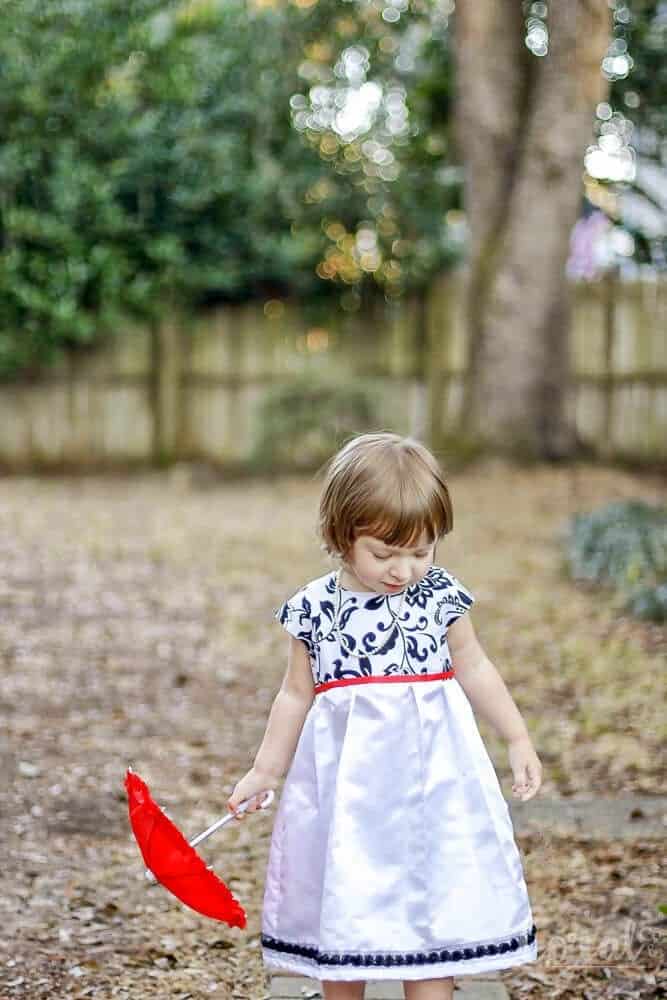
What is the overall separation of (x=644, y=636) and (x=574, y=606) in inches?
26.7

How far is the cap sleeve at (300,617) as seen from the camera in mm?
2449

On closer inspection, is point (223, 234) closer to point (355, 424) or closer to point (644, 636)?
point (355, 424)

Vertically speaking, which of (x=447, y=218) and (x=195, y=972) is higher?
(x=447, y=218)

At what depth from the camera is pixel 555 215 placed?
33.8ft

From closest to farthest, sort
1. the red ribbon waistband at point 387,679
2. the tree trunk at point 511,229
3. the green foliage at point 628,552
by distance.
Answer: the red ribbon waistband at point 387,679 → the green foliage at point 628,552 → the tree trunk at point 511,229

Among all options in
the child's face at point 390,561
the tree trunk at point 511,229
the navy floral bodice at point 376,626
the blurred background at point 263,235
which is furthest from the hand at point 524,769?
the blurred background at point 263,235

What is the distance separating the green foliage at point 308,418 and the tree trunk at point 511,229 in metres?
1.44

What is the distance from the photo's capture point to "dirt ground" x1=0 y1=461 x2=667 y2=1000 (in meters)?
3.10

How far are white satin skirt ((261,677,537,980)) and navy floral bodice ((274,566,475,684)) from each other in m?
0.04

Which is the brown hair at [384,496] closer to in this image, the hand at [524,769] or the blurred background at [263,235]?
the hand at [524,769]

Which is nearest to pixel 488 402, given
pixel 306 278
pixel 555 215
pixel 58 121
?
pixel 555 215

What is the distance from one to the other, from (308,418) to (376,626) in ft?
31.5

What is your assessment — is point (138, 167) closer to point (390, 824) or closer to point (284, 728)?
point (284, 728)

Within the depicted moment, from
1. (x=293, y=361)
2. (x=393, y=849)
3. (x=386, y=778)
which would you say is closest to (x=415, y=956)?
(x=393, y=849)
